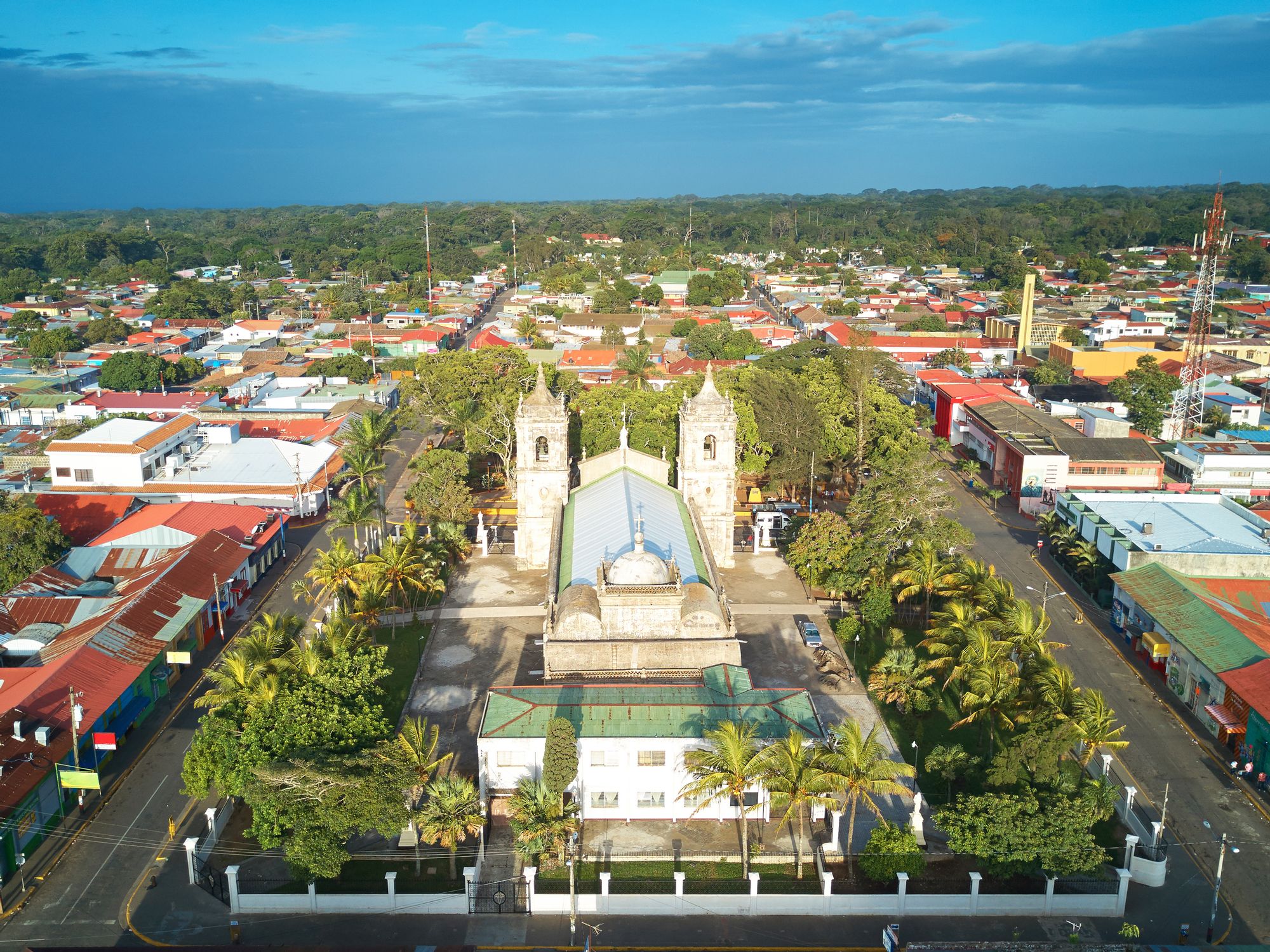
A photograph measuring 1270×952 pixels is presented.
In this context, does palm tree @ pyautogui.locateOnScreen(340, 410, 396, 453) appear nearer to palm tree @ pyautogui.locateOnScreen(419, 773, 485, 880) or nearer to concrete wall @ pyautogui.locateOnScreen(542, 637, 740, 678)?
concrete wall @ pyautogui.locateOnScreen(542, 637, 740, 678)

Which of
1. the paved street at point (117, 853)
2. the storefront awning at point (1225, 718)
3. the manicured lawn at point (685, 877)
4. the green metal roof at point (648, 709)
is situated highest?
the green metal roof at point (648, 709)

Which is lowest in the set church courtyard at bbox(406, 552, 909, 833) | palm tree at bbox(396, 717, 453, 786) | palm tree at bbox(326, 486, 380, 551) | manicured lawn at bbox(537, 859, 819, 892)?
manicured lawn at bbox(537, 859, 819, 892)

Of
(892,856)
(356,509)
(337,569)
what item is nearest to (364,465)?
(356,509)

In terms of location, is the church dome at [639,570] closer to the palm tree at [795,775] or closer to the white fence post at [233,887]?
the palm tree at [795,775]

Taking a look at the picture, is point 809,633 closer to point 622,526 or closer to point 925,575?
point 925,575

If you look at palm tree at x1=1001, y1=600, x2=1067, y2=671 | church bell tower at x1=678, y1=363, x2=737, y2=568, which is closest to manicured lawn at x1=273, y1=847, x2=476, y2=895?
palm tree at x1=1001, y1=600, x2=1067, y2=671

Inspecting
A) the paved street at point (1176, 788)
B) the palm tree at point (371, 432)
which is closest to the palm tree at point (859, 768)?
the paved street at point (1176, 788)

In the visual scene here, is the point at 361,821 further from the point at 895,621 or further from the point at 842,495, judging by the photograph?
the point at 842,495
